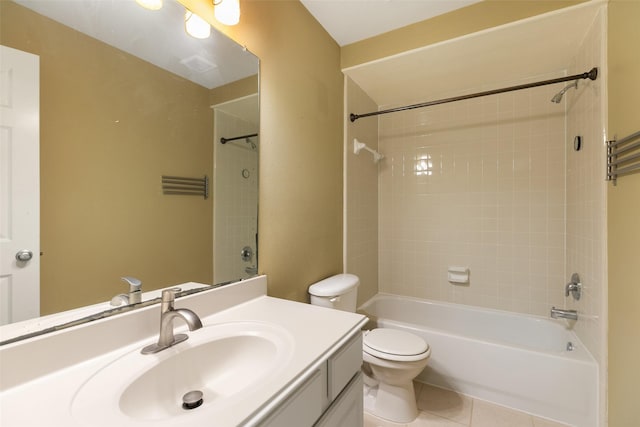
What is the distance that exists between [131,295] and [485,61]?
2.46 meters

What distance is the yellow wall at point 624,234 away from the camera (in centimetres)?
109

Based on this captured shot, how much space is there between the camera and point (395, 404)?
159 centimetres

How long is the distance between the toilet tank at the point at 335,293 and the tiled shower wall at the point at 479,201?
1.08m

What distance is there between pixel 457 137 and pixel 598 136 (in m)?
1.03

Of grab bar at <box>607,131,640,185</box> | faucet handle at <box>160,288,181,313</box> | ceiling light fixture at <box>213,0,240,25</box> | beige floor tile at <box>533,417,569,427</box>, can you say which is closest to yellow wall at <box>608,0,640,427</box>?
grab bar at <box>607,131,640,185</box>

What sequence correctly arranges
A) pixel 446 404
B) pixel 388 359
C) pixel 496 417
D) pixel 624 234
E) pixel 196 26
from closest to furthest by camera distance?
pixel 196 26
pixel 624 234
pixel 388 359
pixel 496 417
pixel 446 404

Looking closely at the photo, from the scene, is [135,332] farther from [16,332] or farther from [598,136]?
[598,136]

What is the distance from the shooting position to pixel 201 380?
2.67ft

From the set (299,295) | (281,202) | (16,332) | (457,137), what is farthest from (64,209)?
(457,137)

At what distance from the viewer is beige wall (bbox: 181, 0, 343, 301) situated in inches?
53.0

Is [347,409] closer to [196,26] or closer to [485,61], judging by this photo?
[196,26]

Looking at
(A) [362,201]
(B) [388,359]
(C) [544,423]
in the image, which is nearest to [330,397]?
(B) [388,359]

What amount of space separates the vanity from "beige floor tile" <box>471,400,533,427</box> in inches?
42.9

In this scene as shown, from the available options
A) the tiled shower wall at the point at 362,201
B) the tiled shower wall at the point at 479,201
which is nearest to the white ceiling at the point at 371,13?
the tiled shower wall at the point at 362,201
